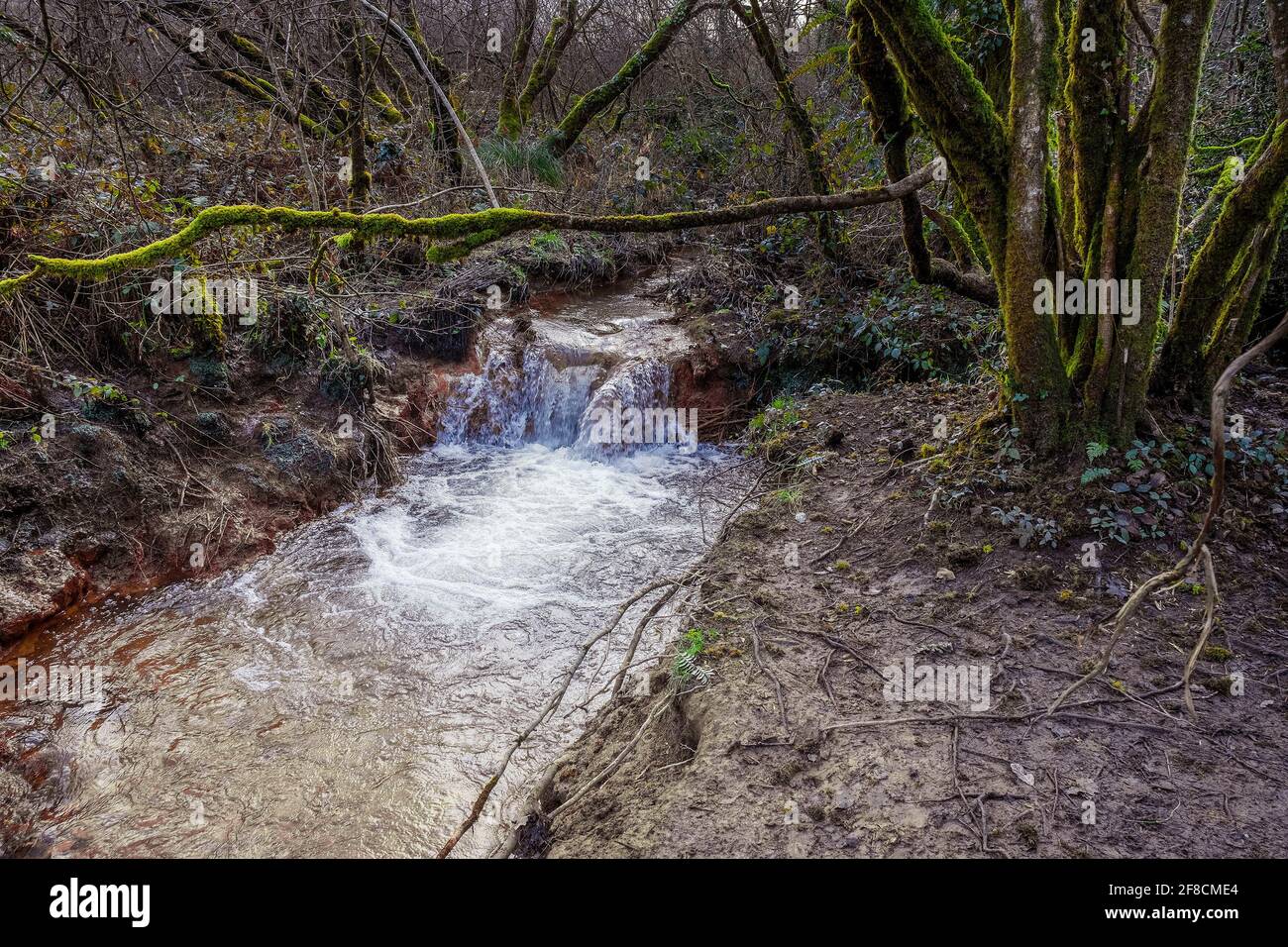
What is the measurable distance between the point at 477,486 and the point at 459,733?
3778mm

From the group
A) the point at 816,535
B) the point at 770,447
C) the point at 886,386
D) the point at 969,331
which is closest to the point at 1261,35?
the point at 969,331

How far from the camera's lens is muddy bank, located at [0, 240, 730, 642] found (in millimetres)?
4691

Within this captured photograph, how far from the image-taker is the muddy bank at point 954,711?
220 centimetres

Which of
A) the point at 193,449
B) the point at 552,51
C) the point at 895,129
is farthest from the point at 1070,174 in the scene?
the point at 552,51

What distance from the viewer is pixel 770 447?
621 cm

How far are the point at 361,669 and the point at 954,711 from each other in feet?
11.6

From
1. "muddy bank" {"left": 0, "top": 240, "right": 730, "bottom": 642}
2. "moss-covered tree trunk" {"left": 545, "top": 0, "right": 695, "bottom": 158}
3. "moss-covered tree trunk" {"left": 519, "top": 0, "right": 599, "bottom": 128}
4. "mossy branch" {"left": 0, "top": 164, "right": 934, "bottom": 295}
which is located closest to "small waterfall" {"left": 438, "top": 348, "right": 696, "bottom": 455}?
"muddy bank" {"left": 0, "top": 240, "right": 730, "bottom": 642}

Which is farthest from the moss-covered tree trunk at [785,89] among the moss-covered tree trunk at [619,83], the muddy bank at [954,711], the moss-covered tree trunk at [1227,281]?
the muddy bank at [954,711]

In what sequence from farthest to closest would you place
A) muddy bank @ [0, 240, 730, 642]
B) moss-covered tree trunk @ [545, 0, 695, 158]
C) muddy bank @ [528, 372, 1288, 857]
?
moss-covered tree trunk @ [545, 0, 695, 158] → muddy bank @ [0, 240, 730, 642] → muddy bank @ [528, 372, 1288, 857]

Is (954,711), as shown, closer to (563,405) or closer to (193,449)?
(193,449)

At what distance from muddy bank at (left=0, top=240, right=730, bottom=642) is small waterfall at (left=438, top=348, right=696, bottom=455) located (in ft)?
1.10

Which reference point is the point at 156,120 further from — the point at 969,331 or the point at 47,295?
the point at 969,331

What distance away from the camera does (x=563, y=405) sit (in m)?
8.34

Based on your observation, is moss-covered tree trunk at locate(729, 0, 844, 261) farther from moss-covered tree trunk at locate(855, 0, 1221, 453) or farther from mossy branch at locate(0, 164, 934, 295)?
mossy branch at locate(0, 164, 934, 295)
